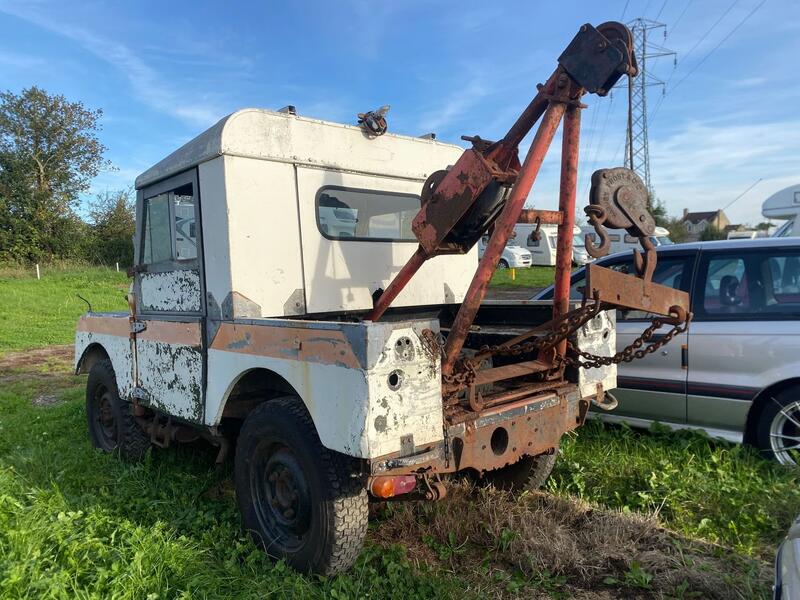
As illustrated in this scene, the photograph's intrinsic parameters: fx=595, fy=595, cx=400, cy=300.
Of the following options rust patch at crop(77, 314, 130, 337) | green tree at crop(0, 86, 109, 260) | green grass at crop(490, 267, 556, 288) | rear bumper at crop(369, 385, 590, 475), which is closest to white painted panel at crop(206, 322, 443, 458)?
rear bumper at crop(369, 385, 590, 475)

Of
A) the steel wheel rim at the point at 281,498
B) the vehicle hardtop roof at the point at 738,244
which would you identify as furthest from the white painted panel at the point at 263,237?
the vehicle hardtop roof at the point at 738,244

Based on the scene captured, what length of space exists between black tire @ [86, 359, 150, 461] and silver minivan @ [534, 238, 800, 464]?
3959 mm

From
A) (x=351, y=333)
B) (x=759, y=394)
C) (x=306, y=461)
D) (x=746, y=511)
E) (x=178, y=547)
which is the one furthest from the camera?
(x=759, y=394)

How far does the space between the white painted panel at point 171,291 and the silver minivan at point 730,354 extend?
333 centimetres

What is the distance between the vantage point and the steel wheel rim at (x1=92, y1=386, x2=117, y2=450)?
16.7 feet

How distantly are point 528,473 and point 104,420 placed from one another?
144 inches

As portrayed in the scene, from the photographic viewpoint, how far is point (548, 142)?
3021 millimetres

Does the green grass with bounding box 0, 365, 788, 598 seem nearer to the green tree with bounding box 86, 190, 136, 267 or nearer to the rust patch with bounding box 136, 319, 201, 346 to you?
the rust patch with bounding box 136, 319, 201, 346

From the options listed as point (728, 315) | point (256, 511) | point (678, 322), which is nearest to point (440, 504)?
point (256, 511)

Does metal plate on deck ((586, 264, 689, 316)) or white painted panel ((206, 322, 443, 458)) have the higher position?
metal plate on deck ((586, 264, 689, 316))

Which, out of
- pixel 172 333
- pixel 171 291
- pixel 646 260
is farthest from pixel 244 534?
pixel 646 260

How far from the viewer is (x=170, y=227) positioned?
417 cm

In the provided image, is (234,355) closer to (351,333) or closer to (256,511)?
(256,511)

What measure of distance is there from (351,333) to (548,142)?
4.72 ft
